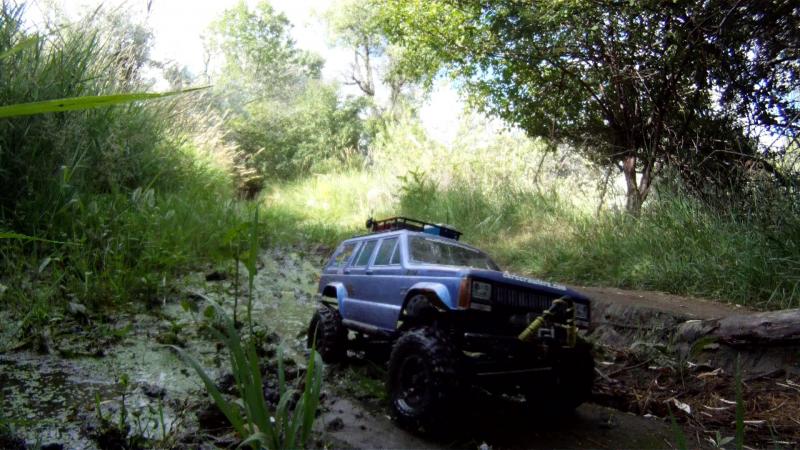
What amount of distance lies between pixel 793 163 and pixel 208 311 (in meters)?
→ 6.33

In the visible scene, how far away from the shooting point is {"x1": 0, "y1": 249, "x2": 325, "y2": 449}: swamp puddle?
265 cm

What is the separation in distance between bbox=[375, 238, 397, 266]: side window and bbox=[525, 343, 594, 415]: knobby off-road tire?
63.3 inches

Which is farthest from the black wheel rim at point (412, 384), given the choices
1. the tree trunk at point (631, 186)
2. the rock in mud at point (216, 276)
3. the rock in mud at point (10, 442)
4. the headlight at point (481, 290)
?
the tree trunk at point (631, 186)

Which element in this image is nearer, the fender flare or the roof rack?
the fender flare

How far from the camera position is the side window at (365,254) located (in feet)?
16.4

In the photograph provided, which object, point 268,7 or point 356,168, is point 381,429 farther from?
point 268,7

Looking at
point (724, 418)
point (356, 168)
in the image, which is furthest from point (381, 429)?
point (356, 168)

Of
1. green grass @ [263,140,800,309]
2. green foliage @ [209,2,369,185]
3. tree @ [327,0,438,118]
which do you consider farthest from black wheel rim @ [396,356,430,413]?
tree @ [327,0,438,118]

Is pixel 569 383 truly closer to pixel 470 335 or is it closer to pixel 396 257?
pixel 470 335

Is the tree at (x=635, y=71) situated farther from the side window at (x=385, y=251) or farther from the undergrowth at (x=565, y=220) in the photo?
the side window at (x=385, y=251)

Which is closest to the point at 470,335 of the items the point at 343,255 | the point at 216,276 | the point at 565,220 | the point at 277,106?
the point at 343,255

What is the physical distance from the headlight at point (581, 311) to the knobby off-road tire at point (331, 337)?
6.84 ft

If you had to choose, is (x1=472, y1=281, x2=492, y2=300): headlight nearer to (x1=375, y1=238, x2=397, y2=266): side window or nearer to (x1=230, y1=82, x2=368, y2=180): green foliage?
(x1=375, y1=238, x2=397, y2=266): side window


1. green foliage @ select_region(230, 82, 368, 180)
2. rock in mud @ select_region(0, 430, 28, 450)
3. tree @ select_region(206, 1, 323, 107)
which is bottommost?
rock in mud @ select_region(0, 430, 28, 450)
